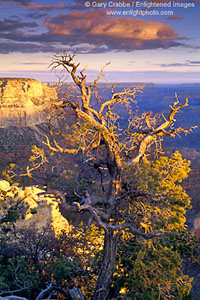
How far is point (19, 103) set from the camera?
3932 inches

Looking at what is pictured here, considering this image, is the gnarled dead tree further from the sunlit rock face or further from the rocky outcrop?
the sunlit rock face

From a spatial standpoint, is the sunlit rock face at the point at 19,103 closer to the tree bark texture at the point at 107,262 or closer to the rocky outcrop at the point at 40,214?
the rocky outcrop at the point at 40,214

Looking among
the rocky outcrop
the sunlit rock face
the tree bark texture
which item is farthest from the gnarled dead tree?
the sunlit rock face

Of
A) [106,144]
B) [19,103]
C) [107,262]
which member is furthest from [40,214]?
[19,103]

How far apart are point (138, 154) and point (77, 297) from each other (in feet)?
19.0

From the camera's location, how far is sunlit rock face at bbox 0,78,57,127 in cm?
9425

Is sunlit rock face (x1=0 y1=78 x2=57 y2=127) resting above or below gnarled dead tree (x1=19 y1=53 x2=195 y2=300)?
above

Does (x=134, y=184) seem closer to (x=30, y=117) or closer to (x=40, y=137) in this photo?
(x=40, y=137)

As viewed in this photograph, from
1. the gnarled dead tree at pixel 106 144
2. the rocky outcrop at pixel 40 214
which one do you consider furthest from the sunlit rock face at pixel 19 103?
the gnarled dead tree at pixel 106 144

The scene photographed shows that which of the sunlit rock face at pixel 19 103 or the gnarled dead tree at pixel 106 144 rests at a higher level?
the sunlit rock face at pixel 19 103

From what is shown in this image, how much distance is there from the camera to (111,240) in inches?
397

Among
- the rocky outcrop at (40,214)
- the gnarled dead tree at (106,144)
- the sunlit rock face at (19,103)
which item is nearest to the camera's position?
the gnarled dead tree at (106,144)

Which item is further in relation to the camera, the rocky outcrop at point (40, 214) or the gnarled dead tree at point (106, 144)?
the rocky outcrop at point (40, 214)

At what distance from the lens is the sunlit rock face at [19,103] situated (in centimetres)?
9425
